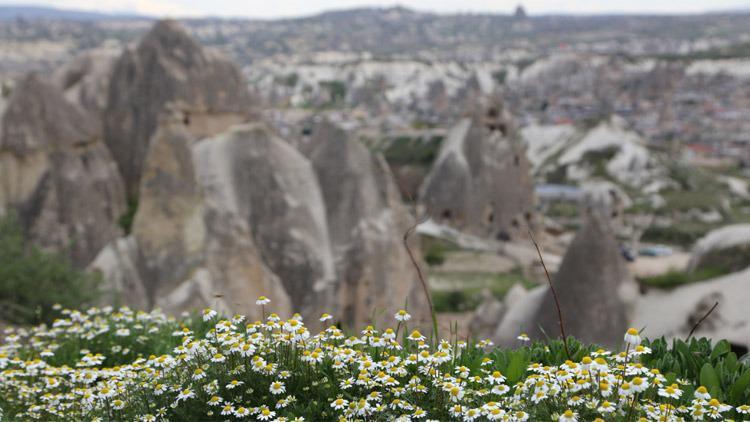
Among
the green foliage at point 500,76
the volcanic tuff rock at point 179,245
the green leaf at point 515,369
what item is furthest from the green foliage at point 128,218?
the green foliage at point 500,76

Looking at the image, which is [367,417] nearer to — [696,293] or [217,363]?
[217,363]

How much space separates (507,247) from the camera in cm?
2462

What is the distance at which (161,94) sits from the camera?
14.8 metres

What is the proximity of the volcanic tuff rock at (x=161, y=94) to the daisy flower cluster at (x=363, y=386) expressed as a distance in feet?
39.6

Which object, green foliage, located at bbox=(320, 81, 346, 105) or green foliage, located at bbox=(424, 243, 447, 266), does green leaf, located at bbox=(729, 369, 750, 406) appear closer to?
green foliage, located at bbox=(424, 243, 447, 266)

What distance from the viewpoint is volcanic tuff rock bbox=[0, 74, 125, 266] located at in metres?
11.8

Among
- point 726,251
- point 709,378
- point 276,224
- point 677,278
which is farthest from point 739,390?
point 726,251

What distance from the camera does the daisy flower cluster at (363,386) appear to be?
2.35 m

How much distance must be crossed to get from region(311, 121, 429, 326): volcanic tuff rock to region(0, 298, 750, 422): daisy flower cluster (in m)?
6.65

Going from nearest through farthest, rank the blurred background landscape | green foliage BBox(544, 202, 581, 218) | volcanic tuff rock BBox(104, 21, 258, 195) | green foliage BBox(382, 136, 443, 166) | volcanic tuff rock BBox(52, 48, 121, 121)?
1. the blurred background landscape
2. volcanic tuff rock BBox(104, 21, 258, 195)
3. volcanic tuff rock BBox(52, 48, 121, 121)
4. green foliage BBox(544, 202, 581, 218)
5. green foliage BBox(382, 136, 443, 166)

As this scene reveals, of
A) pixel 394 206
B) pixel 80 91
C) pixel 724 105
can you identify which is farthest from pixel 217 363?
pixel 724 105

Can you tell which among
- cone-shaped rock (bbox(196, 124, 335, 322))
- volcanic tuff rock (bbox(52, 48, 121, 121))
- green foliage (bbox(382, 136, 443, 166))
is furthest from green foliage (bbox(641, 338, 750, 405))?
green foliage (bbox(382, 136, 443, 166))

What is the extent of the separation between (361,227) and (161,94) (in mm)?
6853

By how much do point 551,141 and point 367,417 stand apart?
213ft
